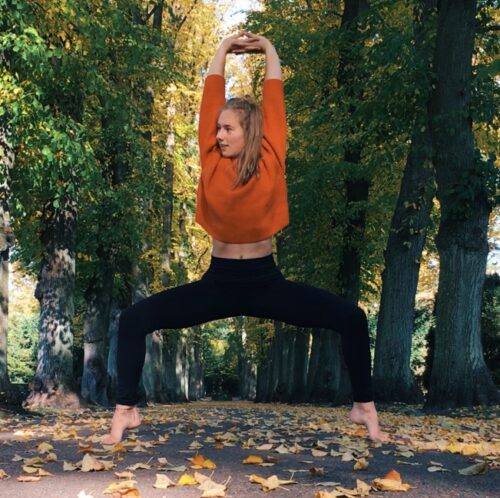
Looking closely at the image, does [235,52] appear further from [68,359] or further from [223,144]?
[68,359]

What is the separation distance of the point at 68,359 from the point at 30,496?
11983mm

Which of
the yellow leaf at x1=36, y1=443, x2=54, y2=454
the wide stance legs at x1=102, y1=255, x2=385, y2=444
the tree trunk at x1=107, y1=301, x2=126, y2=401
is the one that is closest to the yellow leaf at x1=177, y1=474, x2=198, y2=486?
the wide stance legs at x1=102, y1=255, x2=385, y2=444

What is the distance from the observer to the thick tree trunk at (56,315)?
15.8 m

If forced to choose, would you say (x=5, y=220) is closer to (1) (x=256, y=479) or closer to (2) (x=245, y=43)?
(2) (x=245, y=43)

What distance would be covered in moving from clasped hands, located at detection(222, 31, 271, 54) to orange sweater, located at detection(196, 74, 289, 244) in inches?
12.8

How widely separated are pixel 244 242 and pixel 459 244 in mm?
8697

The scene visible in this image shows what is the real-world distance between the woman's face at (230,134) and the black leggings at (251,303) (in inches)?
26.4

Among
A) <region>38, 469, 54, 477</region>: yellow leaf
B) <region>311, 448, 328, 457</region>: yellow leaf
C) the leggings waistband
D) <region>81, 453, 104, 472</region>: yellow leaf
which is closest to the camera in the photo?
the leggings waistband

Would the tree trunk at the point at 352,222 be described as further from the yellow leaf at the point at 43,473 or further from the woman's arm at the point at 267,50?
the yellow leaf at the point at 43,473

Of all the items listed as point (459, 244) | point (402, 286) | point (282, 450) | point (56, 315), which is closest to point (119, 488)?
point (282, 450)

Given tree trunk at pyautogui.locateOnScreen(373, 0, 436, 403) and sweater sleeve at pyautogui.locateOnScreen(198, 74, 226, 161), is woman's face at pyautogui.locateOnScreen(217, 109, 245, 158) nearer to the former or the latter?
sweater sleeve at pyautogui.locateOnScreen(198, 74, 226, 161)

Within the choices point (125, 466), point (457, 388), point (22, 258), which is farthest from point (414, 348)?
point (125, 466)

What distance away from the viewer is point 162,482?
4684mm

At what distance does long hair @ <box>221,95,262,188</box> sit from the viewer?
470 cm
